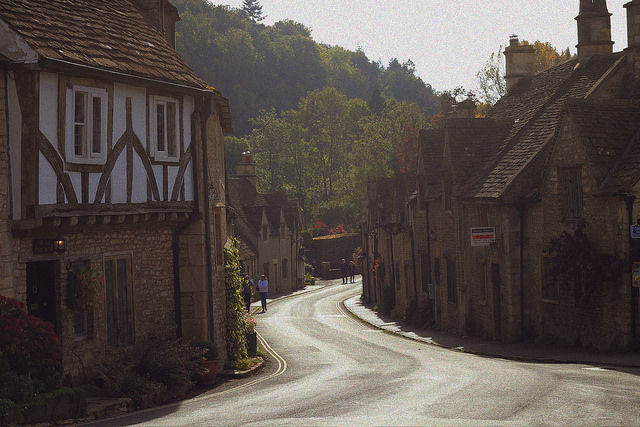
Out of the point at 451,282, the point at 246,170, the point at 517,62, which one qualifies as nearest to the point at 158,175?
the point at 451,282

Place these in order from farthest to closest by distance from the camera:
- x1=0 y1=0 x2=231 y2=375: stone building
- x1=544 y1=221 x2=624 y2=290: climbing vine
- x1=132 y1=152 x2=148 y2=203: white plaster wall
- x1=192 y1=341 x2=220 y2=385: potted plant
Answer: x1=544 y1=221 x2=624 y2=290: climbing vine → x1=192 y1=341 x2=220 y2=385: potted plant → x1=132 y1=152 x2=148 y2=203: white plaster wall → x1=0 y1=0 x2=231 y2=375: stone building

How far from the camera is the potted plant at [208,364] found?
1952 centimetres

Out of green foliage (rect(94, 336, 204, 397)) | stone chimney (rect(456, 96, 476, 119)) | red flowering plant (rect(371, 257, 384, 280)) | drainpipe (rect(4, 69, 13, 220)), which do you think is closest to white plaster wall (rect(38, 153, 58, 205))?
drainpipe (rect(4, 69, 13, 220))

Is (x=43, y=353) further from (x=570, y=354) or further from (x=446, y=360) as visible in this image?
(x=570, y=354)

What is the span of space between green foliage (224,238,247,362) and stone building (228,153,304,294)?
31.6 metres

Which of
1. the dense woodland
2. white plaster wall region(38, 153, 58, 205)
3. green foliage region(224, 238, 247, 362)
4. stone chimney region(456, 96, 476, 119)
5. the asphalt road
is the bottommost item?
the asphalt road

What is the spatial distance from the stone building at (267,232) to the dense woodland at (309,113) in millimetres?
12979

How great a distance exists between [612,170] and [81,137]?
13.6 m

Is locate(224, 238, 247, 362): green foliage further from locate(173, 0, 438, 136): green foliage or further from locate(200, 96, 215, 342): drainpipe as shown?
locate(173, 0, 438, 136): green foliage

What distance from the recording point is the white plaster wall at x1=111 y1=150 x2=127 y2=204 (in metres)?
17.3

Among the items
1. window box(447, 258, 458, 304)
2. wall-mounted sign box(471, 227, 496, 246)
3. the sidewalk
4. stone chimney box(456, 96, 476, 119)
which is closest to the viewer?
the sidewalk

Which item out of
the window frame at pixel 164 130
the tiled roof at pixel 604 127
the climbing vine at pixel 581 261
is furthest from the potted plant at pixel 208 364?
the tiled roof at pixel 604 127

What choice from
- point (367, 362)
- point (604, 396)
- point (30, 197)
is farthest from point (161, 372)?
point (604, 396)

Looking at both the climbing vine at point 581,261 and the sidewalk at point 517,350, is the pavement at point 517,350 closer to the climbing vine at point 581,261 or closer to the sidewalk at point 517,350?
the sidewalk at point 517,350
